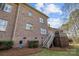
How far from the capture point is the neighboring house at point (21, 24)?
4.82 metres

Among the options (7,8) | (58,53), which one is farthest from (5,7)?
(58,53)

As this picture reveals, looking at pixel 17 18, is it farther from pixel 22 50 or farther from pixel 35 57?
A: pixel 35 57

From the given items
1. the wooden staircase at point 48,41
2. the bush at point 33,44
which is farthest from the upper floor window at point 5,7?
the wooden staircase at point 48,41

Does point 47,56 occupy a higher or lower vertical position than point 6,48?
lower

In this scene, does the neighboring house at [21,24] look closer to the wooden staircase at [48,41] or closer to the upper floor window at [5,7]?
the upper floor window at [5,7]

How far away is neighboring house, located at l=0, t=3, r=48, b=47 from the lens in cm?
482

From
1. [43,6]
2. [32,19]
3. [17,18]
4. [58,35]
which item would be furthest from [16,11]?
[58,35]

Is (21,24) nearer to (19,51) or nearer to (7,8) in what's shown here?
(7,8)

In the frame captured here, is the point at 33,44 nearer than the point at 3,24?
No

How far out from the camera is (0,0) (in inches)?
199

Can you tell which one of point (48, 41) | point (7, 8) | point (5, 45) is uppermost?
point (7, 8)

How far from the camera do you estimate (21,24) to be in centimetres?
496

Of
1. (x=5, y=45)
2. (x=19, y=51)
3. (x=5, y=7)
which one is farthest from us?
(x=5, y=7)

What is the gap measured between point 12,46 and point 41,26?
4.28 feet
